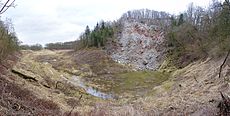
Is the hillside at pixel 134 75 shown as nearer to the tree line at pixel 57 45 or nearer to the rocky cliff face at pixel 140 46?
the rocky cliff face at pixel 140 46

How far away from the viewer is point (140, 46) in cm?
8194

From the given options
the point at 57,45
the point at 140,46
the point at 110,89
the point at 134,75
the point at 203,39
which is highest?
the point at 203,39

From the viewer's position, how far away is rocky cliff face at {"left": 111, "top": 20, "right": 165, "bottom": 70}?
69.7 metres

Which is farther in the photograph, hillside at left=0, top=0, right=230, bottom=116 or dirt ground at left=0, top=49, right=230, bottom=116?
hillside at left=0, top=0, right=230, bottom=116

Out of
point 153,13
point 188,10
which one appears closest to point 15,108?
point 188,10

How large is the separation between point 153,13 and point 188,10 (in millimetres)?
53861

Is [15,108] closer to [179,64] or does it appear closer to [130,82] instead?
[130,82]

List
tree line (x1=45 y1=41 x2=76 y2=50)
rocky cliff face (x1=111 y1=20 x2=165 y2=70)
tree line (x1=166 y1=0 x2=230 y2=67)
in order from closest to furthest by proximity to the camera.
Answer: tree line (x1=166 y1=0 x2=230 y2=67) → rocky cliff face (x1=111 y1=20 x2=165 y2=70) → tree line (x1=45 y1=41 x2=76 y2=50)

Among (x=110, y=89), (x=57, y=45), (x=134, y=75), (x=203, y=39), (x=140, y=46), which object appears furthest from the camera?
(x=57, y=45)

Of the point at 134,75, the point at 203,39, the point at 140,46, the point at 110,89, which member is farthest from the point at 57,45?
the point at 110,89

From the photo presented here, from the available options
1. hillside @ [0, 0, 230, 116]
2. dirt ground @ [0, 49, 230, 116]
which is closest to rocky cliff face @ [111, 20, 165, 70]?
hillside @ [0, 0, 230, 116]

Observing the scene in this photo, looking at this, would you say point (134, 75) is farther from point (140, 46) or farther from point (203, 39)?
point (140, 46)

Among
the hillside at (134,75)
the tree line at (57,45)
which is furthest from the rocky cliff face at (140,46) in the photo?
the tree line at (57,45)

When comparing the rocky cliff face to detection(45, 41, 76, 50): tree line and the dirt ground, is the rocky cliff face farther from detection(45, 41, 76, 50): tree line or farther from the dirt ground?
detection(45, 41, 76, 50): tree line
